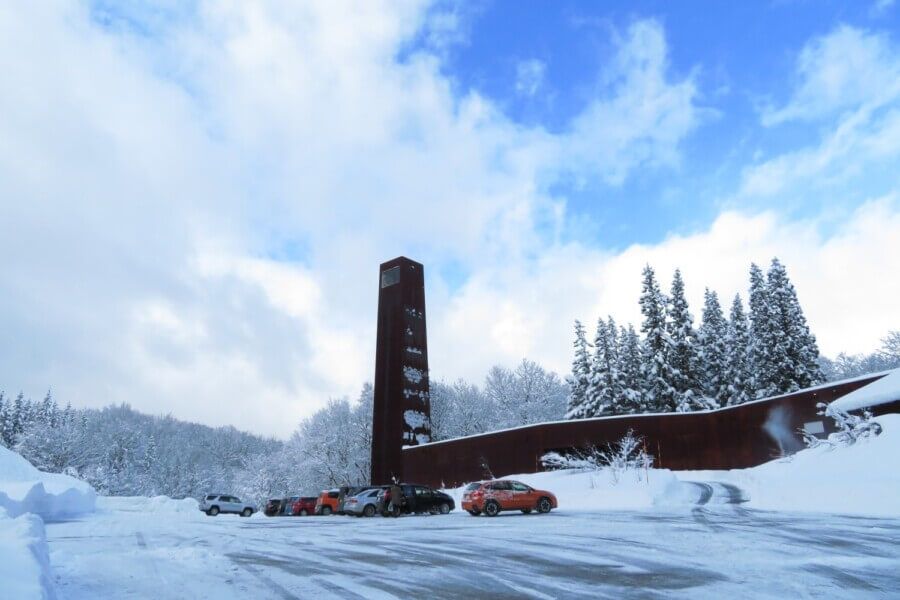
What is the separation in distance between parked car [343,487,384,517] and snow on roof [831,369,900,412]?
20.3 metres

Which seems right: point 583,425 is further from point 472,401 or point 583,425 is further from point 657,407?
point 472,401

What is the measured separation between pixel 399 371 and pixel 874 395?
31358mm

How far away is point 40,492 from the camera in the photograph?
27234mm

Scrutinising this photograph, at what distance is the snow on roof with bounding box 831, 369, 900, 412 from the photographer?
78.1 ft

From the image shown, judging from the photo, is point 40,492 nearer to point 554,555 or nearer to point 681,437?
point 554,555

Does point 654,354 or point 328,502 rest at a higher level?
point 654,354

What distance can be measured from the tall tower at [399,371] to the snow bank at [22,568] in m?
37.3

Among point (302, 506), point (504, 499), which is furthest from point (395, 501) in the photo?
point (302, 506)

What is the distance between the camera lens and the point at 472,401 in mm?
65438

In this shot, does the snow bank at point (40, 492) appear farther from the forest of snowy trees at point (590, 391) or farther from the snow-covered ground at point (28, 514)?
the forest of snowy trees at point (590, 391)

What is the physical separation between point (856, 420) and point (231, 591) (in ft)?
78.2

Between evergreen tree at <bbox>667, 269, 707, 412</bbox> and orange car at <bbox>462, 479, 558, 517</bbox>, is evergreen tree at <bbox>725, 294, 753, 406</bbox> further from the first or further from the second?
orange car at <bbox>462, 479, 558, 517</bbox>

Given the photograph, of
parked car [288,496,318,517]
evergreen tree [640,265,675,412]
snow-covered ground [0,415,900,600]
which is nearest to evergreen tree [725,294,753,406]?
evergreen tree [640,265,675,412]

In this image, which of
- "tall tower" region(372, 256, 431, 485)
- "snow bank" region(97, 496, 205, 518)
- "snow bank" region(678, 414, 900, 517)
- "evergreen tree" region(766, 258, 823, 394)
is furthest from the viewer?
"tall tower" region(372, 256, 431, 485)
